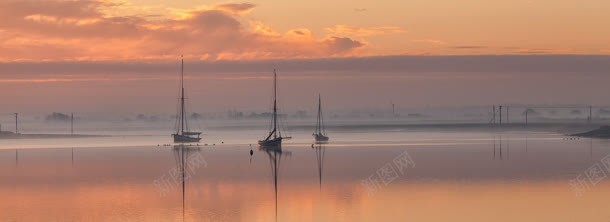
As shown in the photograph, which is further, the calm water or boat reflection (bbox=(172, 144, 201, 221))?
boat reflection (bbox=(172, 144, 201, 221))

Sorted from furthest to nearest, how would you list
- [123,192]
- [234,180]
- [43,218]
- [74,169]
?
1. [74,169]
2. [234,180]
3. [123,192]
4. [43,218]

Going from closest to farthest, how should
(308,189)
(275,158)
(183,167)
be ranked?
(308,189) < (183,167) < (275,158)

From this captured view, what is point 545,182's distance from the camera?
58.2 m

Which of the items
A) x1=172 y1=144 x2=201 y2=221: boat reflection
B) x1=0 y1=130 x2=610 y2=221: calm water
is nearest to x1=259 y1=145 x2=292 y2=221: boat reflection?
x1=0 y1=130 x2=610 y2=221: calm water

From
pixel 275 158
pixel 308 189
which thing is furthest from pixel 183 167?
pixel 308 189

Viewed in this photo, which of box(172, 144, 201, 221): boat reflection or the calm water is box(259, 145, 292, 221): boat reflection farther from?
box(172, 144, 201, 221): boat reflection

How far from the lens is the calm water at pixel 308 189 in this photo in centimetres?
4362

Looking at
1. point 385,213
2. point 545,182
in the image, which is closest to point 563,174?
point 545,182

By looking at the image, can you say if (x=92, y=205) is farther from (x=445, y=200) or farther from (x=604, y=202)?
(x=604, y=202)

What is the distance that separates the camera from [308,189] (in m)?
56.3

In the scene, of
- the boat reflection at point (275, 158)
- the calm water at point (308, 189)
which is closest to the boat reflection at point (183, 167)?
the calm water at point (308, 189)

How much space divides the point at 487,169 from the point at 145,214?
3450cm

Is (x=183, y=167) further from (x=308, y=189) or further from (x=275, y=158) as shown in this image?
(x=308, y=189)

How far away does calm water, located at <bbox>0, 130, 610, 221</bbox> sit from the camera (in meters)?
43.6
